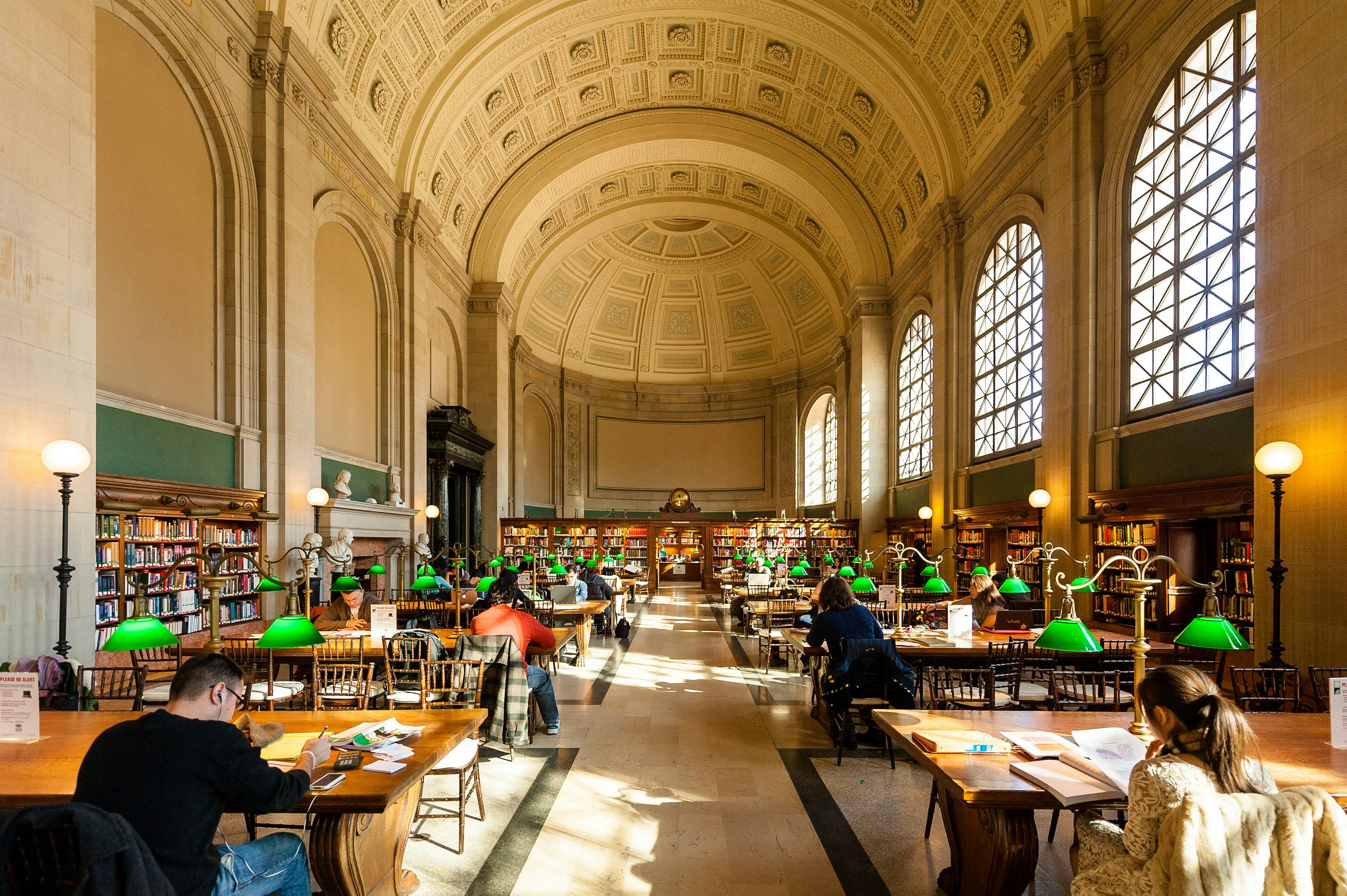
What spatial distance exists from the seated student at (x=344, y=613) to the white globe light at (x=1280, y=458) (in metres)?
2.73

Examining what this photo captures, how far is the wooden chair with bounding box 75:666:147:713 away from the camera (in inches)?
180

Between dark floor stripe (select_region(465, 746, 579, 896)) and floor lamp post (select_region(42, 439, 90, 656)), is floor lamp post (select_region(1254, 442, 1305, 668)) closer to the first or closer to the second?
dark floor stripe (select_region(465, 746, 579, 896))

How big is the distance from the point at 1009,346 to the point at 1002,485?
248 centimetres

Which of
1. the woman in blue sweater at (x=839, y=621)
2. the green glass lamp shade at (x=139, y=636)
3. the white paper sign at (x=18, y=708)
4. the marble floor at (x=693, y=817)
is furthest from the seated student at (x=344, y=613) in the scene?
Answer: the woman in blue sweater at (x=839, y=621)

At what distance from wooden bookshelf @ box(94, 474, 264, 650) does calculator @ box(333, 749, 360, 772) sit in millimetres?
4038

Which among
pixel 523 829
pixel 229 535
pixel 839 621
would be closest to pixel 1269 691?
pixel 839 621

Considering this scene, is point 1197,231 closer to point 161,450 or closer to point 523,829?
point 523,829

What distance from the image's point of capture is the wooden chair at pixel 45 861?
1523 mm

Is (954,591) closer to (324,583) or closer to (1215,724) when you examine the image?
(324,583)

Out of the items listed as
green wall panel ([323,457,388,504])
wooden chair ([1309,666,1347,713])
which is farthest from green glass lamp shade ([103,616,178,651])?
green wall panel ([323,457,388,504])

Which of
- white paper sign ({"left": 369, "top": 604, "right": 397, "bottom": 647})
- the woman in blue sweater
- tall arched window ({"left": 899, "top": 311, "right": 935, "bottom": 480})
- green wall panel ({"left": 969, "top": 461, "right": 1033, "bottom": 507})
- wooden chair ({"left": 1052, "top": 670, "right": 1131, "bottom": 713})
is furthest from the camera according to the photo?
tall arched window ({"left": 899, "top": 311, "right": 935, "bottom": 480})

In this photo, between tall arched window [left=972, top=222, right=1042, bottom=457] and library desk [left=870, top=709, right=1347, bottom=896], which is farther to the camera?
tall arched window [left=972, top=222, right=1042, bottom=457]

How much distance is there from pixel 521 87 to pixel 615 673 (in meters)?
14.1

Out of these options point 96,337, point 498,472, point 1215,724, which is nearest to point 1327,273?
point 1215,724
